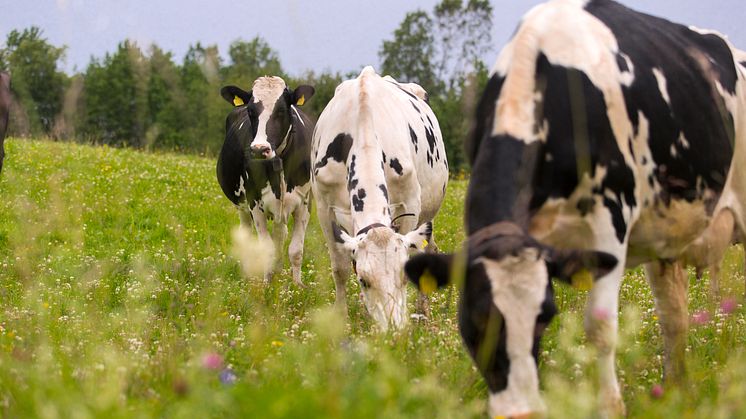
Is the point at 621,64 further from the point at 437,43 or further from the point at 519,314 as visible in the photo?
the point at 437,43

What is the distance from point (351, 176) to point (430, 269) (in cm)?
388

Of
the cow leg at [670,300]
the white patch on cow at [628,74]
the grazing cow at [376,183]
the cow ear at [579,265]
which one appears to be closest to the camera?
the cow ear at [579,265]

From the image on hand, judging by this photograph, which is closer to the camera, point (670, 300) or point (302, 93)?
point (670, 300)

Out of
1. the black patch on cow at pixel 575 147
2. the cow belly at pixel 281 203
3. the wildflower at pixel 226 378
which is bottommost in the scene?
the cow belly at pixel 281 203

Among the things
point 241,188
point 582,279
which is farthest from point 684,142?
point 241,188

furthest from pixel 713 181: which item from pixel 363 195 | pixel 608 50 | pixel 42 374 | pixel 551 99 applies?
pixel 42 374

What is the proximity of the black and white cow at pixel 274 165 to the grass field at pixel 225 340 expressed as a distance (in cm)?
66

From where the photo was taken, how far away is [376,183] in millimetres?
8219

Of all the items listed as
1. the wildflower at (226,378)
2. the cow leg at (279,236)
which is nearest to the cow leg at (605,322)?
the wildflower at (226,378)

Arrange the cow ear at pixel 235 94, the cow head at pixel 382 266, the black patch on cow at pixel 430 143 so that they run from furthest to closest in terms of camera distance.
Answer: the cow ear at pixel 235 94 → the black patch on cow at pixel 430 143 → the cow head at pixel 382 266

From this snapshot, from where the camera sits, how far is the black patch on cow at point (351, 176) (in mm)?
8283

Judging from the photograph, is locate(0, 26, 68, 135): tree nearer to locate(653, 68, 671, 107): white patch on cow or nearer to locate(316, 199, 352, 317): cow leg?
locate(316, 199, 352, 317): cow leg

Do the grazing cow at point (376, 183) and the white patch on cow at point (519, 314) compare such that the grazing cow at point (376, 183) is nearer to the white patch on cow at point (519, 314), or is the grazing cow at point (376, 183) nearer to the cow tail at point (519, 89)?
the cow tail at point (519, 89)

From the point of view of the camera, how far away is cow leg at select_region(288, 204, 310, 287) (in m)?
11.4
